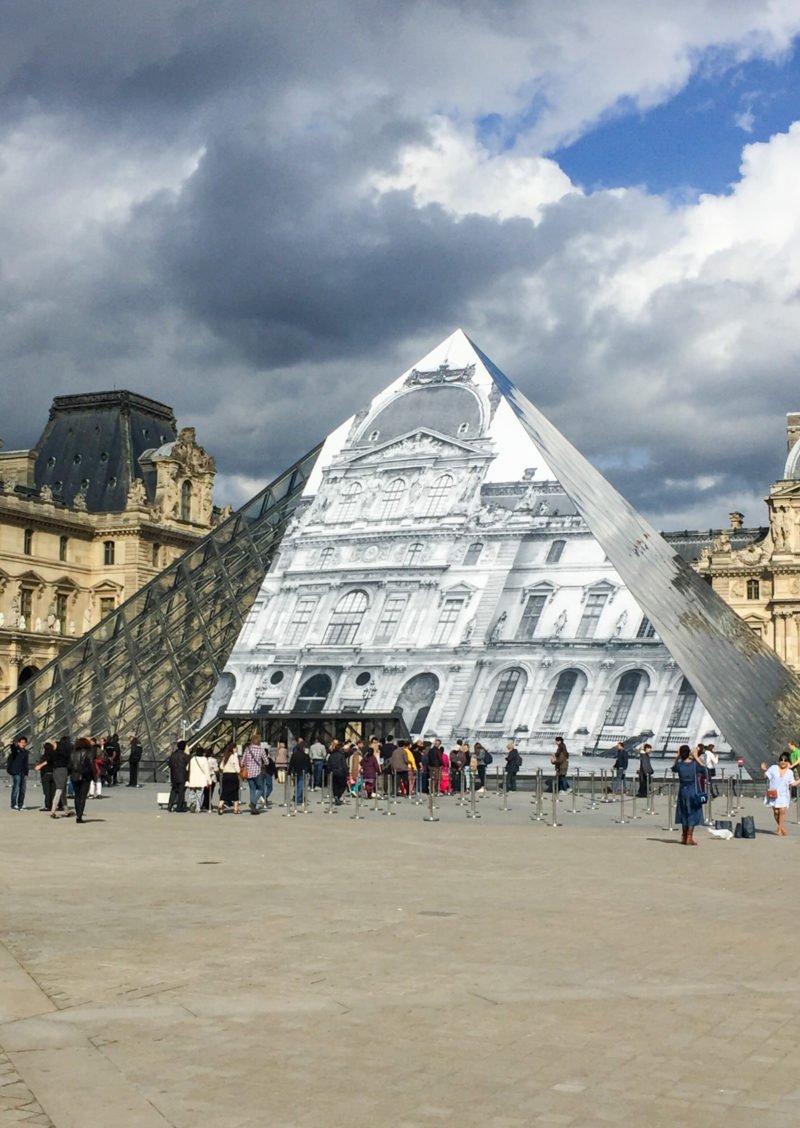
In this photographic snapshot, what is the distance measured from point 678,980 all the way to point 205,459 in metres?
67.1

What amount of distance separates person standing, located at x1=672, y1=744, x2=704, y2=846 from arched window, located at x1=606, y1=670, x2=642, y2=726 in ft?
26.6

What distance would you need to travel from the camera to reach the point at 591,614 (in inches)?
1109

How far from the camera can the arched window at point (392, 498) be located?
32281 mm

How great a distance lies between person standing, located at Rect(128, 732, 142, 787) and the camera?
97.6 feet

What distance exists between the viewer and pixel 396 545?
3162 centimetres

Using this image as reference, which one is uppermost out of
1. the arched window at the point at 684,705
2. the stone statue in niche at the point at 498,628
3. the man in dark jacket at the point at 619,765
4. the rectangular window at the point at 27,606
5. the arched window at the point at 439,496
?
the rectangular window at the point at 27,606

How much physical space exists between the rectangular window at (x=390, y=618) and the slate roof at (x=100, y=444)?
140ft

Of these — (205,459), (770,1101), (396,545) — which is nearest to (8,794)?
(396,545)

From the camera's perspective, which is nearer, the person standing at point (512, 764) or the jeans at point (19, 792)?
the jeans at point (19, 792)

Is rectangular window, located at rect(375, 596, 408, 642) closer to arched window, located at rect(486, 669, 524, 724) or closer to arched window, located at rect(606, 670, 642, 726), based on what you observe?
arched window, located at rect(486, 669, 524, 724)

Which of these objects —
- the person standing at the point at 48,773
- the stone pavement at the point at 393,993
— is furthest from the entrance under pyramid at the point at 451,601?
the stone pavement at the point at 393,993

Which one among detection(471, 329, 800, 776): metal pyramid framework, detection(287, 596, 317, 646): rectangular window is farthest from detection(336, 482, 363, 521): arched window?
detection(471, 329, 800, 776): metal pyramid framework

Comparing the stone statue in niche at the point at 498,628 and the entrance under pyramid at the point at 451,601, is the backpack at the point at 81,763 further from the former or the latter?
the stone statue in niche at the point at 498,628

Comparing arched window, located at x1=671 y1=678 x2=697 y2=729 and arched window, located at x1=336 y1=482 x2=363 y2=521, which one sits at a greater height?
arched window, located at x1=336 y1=482 x2=363 y2=521
